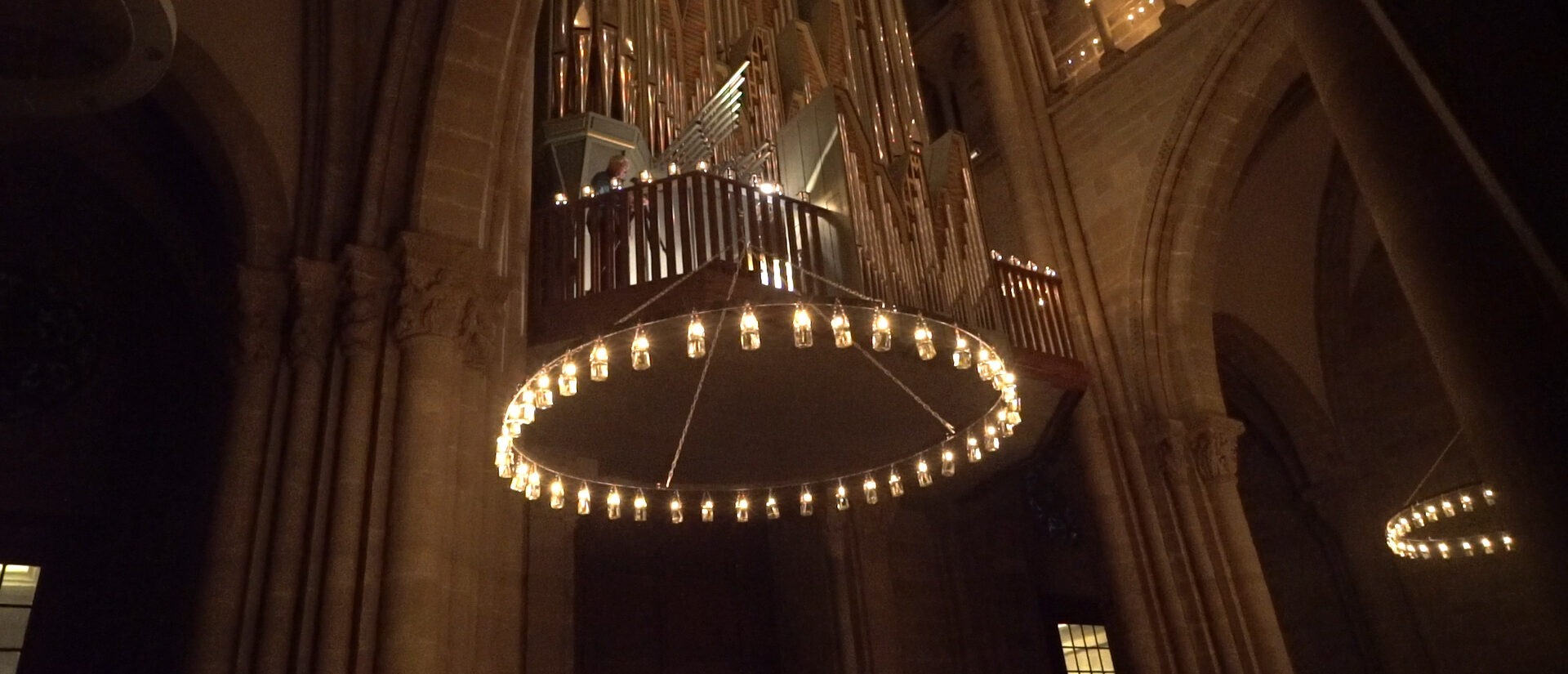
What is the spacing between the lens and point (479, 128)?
7.91 meters

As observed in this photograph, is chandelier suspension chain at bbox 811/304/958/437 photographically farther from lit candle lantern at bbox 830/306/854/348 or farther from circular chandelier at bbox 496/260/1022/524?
lit candle lantern at bbox 830/306/854/348

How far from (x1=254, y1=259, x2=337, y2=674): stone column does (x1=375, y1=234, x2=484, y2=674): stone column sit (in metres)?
0.53

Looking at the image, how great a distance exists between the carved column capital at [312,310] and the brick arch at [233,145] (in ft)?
1.44

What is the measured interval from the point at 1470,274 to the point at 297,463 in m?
6.30

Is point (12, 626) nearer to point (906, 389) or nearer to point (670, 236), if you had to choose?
point (670, 236)

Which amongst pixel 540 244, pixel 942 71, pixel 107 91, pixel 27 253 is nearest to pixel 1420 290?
pixel 107 91

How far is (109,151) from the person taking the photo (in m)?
9.35

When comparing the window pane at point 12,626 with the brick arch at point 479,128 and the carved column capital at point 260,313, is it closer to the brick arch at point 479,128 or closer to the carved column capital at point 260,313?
the carved column capital at point 260,313

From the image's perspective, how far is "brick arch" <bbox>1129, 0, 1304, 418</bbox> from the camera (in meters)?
11.5

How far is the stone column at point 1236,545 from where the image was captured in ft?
33.3

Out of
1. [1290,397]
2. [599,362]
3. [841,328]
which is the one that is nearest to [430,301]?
[599,362]

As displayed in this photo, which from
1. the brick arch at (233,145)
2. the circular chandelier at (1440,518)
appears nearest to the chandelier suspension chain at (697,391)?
the brick arch at (233,145)

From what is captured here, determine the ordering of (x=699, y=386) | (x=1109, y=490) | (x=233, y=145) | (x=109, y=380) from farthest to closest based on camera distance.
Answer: (x=1109, y=490)
(x=109, y=380)
(x=699, y=386)
(x=233, y=145)

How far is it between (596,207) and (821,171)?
2.03m
